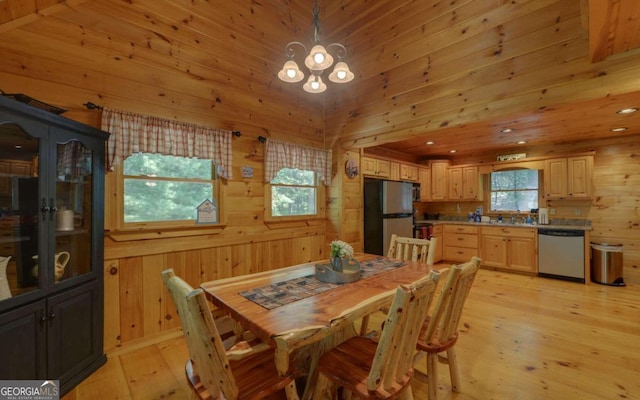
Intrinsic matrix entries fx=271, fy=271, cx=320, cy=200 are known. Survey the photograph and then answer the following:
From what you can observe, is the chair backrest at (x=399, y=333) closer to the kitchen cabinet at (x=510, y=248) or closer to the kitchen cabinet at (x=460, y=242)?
the kitchen cabinet at (x=510, y=248)

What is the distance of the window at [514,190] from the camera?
5.29m

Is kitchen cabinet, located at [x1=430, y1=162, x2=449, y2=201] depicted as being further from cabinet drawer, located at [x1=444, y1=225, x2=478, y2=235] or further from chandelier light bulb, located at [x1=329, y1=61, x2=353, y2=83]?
chandelier light bulb, located at [x1=329, y1=61, x2=353, y2=83]

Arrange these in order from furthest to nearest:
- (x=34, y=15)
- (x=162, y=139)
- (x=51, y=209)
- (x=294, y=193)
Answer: (x=294, y=193) < (x=162, y=139) < (x=51, y=209) < (x=34, y=15)

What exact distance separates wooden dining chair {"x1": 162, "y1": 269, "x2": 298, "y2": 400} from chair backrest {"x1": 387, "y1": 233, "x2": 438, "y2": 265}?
67.1 inches

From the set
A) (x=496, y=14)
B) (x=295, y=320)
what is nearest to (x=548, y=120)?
(x=496, y=14)

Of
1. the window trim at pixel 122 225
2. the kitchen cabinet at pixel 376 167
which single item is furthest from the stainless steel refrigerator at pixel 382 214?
the window trim at pixel 122 225

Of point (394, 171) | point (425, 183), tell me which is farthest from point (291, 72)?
point (425, 183)

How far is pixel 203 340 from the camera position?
41.0 inches

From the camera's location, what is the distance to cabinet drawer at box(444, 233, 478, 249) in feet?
17.4

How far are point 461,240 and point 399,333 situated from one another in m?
4.96

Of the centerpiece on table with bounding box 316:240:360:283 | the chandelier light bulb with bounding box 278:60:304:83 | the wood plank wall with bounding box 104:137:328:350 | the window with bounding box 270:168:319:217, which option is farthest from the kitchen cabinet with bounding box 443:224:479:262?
the chandelier light bulb with bounding box 278:60:304:83

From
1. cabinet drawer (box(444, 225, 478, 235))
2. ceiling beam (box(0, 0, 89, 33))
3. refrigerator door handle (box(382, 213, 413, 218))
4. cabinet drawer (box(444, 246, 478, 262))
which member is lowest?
cabinet drawer (box(444, 246, 478, 262))

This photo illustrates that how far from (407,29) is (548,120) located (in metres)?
2.19

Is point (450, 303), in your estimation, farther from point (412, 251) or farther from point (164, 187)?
point (164, 187)
